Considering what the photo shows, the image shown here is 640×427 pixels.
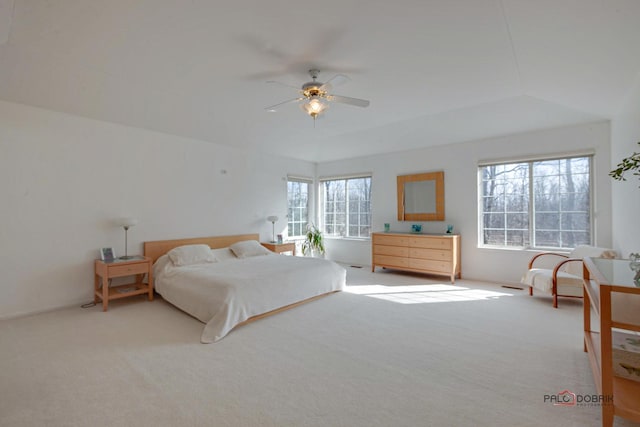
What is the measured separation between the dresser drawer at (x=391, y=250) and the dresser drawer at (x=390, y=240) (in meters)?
0.08

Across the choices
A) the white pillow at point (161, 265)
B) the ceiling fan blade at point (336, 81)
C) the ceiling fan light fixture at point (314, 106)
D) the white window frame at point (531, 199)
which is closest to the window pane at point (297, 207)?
the white pillow at point (161, 265)

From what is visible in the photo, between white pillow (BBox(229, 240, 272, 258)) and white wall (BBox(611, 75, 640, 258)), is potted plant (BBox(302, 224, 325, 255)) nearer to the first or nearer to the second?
white pillow (BBox(229, 240, 272, 258))

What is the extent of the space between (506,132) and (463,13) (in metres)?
3.37

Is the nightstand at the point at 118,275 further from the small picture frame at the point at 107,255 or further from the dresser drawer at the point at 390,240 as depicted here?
the dresser drawer at the point at 390,240

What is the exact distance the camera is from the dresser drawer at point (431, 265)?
5.17m

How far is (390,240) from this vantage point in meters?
5.91

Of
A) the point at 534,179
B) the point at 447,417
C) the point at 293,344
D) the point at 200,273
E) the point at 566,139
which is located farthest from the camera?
the point at 534,179

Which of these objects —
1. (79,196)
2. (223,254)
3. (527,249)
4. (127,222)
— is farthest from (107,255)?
(527,249)

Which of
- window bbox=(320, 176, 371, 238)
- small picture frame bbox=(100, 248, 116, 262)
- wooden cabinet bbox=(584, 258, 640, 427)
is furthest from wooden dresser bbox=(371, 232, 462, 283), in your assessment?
small picture frame bbox=(100, 248, 116, 262)

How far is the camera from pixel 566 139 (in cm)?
450

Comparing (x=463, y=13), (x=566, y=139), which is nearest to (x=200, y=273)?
(x=463, y=13)

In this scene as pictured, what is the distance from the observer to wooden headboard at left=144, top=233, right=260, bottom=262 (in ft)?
15.1

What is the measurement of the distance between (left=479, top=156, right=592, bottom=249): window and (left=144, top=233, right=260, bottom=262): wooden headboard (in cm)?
471

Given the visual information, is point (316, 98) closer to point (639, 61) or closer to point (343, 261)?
point (639, 61)
